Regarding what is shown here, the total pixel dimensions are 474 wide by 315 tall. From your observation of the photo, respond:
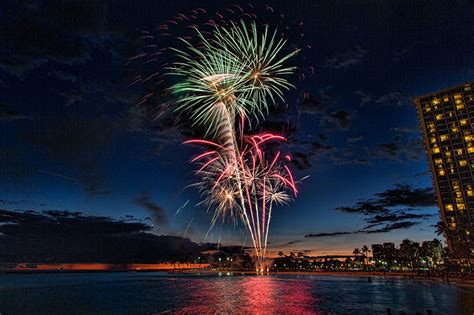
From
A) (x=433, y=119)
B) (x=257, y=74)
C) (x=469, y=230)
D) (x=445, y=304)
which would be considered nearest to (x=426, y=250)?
(x=469, y=230)

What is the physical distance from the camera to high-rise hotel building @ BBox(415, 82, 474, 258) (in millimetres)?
136125

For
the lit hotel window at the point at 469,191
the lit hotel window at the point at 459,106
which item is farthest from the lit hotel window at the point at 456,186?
the lit hotel window at the point at 459,106

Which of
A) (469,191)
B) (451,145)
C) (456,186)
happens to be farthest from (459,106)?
(469,191)

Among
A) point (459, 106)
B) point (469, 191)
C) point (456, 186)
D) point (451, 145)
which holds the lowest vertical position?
point (469, 191)

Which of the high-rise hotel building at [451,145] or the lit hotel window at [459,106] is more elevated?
the lit hotel window at [459,106]

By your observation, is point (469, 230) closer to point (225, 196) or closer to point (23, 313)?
point (225, 196)

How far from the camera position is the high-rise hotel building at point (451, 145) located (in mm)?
136125

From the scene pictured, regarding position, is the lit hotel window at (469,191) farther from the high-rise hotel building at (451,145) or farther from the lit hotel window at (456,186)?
the lit hotel window at (456,186)

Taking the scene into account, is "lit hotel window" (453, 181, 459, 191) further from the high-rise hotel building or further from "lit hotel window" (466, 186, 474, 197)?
"lit hotel window" (466, 186, 474, 197)

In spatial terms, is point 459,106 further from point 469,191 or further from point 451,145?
point 469,191

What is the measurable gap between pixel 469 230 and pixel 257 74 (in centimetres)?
9401

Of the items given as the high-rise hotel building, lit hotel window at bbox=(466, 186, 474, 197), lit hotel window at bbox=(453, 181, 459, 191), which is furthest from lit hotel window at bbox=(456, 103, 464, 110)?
lit hotel window at bbox=(466, 186, 474, 197)

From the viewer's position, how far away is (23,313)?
54.9m

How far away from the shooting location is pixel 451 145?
144 metres
